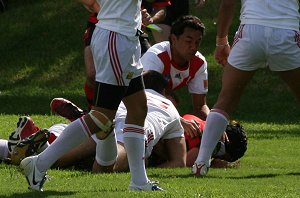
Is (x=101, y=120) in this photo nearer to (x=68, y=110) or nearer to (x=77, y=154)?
(x=77, y=154)

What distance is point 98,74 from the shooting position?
262 inches

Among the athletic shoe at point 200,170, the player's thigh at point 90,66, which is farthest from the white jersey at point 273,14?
the player's thigh at point 90,66

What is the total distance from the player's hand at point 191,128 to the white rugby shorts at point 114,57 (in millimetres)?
2409

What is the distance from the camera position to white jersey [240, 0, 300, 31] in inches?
301

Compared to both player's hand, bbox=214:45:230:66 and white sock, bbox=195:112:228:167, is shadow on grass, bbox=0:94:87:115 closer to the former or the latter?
player's hand, bbox=214:45:230:66

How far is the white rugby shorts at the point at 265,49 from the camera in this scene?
300 inches

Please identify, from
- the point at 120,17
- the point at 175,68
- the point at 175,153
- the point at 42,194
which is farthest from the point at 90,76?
the point at 42,194

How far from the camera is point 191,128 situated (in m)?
9.04

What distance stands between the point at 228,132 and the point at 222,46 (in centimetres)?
114

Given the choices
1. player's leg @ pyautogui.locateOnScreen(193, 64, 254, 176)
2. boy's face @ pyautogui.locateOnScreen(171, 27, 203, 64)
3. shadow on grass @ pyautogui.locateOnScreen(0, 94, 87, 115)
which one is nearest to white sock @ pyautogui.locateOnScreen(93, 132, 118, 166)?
player's leg @ pyautogui.locateOnScreen(193, 64, 254, 176)

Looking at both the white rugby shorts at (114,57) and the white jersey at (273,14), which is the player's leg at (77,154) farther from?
the white rugby shorts at (114,57)

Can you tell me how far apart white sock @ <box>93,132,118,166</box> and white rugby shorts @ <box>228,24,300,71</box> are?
3.56 feet

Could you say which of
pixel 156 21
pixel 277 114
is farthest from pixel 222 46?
pixel 277 114

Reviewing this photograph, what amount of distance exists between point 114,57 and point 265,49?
1488 mm
